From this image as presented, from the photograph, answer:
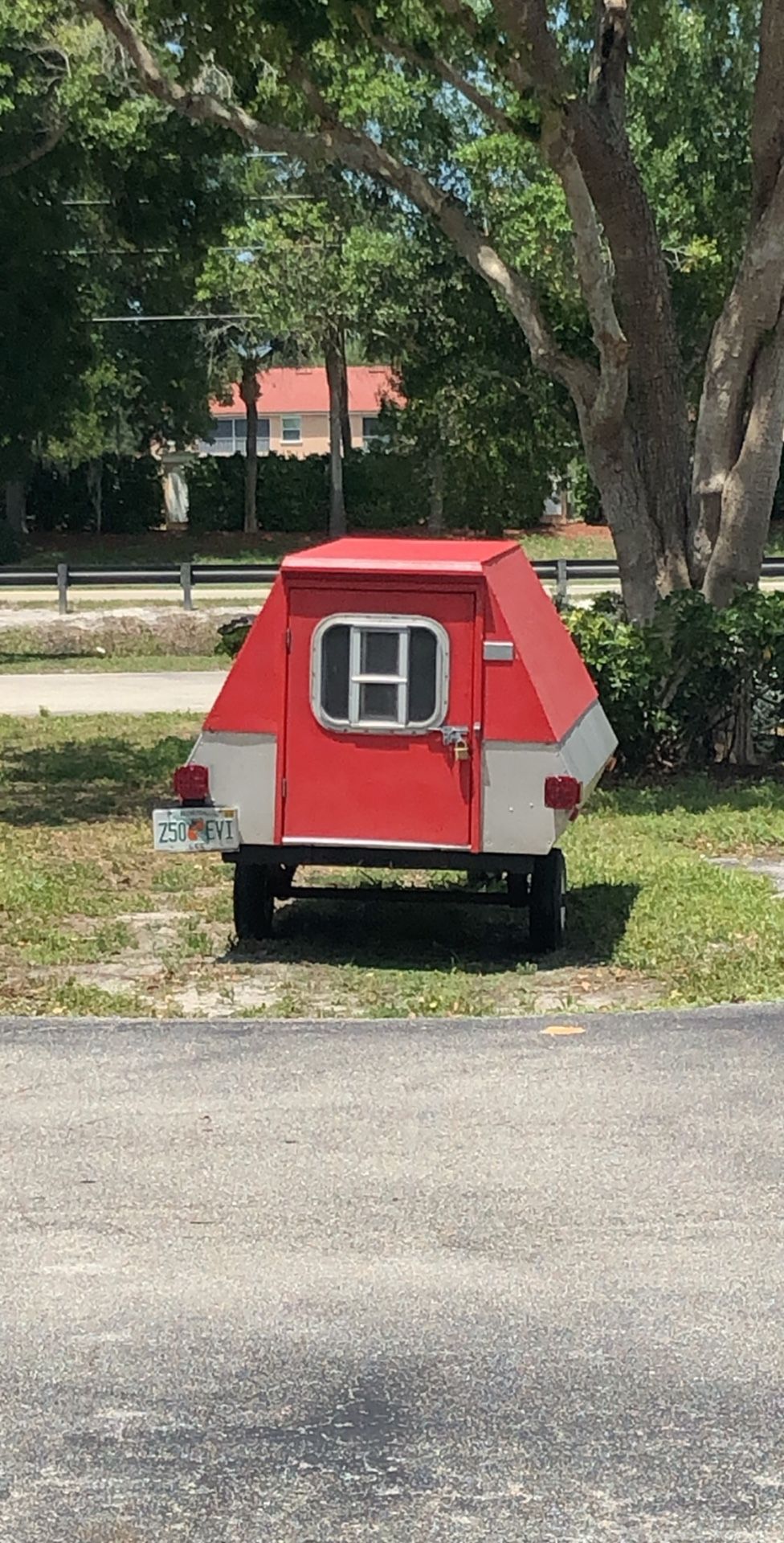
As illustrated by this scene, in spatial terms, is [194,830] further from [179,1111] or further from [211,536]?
[211,536]

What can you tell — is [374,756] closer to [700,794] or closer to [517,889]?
[517,889]

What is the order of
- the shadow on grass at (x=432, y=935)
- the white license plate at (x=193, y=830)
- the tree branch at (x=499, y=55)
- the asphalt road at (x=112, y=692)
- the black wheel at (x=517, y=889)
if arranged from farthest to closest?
1. the asphalt road at (x=112, y=692)
2. the tree branch at (x=499, y=55)
3. the black wheel at (x=517, y=889)
4. the shadow on grass at (x=432, y=935)
5. the white license plate at (x=193, y=830)

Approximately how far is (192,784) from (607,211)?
754cm

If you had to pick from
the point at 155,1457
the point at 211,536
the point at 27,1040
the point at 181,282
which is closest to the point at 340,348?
the point at 211,536

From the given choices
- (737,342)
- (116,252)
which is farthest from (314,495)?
(737,342)

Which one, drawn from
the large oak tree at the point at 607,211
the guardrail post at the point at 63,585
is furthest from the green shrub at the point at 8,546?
the large oak tree at the point at 607,211

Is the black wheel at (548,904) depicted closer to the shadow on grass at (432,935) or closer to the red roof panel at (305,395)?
the shadow on grass at (432,935)

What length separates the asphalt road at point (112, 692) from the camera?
2116cm

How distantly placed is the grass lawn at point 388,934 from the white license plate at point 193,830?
571mm

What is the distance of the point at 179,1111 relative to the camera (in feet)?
21.3

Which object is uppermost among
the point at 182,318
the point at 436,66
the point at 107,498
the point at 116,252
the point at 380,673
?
the point at 182,318

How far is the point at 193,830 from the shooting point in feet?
29.2

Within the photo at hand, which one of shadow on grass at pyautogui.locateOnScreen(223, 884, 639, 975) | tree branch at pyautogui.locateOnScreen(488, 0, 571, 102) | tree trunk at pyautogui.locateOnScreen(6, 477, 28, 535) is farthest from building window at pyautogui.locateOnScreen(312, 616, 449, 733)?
tree trunk at pyautogui.locateOnScreen(6, 477, 28, 535)

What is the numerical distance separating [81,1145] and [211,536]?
50.1 m
